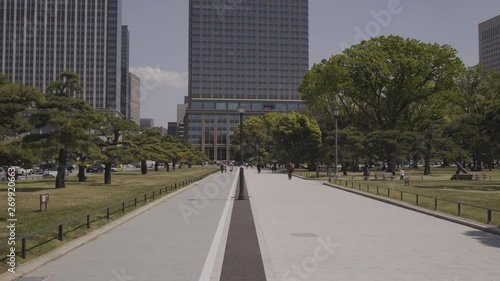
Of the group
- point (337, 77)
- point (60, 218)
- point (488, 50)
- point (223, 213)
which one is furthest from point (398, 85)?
point (488, 50)

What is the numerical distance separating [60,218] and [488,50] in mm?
178933

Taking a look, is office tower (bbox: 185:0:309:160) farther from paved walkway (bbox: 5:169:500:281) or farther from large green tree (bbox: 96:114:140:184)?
paved walkway (bbox: 5:169:500:281)

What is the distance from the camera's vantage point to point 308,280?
823cm

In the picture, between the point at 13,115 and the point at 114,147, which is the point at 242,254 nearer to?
the point at 13,115

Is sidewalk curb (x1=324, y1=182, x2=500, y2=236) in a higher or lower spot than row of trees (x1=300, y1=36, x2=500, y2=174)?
lower

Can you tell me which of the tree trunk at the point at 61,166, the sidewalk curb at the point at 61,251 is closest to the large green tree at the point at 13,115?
the sidewalk curb at the point at 61,251

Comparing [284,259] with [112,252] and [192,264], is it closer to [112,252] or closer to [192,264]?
[192,264]

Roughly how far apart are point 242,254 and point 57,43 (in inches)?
6408

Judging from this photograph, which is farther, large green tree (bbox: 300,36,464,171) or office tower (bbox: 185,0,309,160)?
office tower (bbox: 185,0,309,160)

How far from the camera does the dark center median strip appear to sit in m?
8.46

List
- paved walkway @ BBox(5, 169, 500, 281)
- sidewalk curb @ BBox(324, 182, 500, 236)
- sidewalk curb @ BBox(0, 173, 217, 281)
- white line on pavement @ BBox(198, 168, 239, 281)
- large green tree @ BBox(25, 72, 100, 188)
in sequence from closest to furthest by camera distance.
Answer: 1. sidewalk curb @ BBox(0, 173, 217, 281)
2. white line on pavement @ BBox(198, 168, 239, 281)
3. paved walkway @ BBox(5, 169, 500, 281)
4. sidewalk curb @ BBox(324, 182, 500, 236)
5. large green tree @ BBox(25, 72, 100, 188)

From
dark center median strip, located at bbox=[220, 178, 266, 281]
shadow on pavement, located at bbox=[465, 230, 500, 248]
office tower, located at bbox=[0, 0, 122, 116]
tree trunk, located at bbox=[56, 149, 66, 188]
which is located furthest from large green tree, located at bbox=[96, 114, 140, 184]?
office tower, located at bbox=[0, 0, 122, 116]

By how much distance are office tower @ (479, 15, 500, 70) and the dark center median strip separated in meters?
166

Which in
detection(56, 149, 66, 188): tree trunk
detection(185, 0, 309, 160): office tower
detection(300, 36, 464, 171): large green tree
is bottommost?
detection(56, 149, 66, 188): tree trunk
